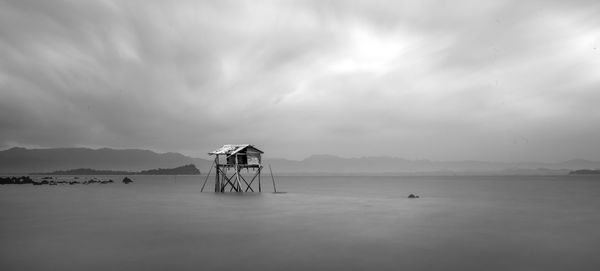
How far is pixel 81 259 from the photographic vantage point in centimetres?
1506

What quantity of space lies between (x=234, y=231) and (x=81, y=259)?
9344mm

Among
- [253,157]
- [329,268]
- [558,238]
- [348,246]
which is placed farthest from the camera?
[253,157]

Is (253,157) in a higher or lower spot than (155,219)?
higher

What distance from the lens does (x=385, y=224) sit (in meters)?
26.5

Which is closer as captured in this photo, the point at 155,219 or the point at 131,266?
the point at 131,266

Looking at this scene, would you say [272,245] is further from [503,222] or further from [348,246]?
[503,222]

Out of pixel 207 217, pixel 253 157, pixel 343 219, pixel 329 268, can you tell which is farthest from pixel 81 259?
pixel 253 157

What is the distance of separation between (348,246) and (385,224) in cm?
931

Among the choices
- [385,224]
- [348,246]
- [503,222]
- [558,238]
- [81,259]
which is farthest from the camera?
[503,222]

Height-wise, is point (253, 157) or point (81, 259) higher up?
point (253, 157)

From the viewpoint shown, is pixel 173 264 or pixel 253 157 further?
pixel 253 157

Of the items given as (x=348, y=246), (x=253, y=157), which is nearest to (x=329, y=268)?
(x=348, y=246)

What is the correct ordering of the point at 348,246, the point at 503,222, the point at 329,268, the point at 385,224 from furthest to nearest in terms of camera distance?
the point at 503,222, the point at 385,224, the point at 348,246, the point at 329,268

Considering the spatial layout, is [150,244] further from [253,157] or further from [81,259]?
[253,157]
